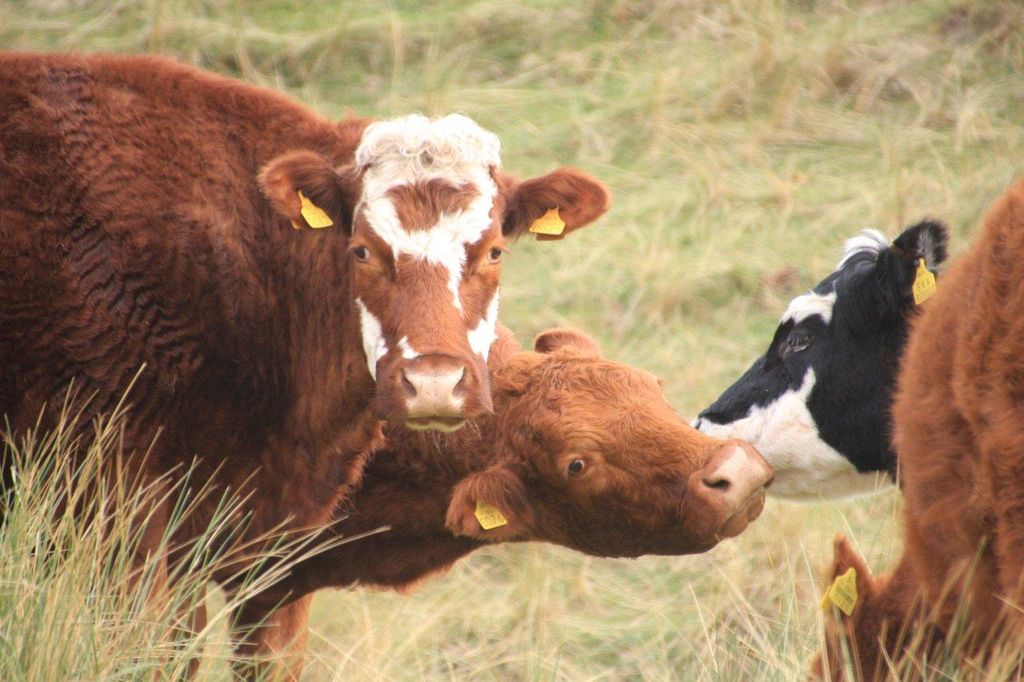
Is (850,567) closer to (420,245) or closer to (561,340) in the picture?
(561,340)

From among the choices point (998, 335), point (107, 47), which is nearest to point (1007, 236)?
point (998, 335)

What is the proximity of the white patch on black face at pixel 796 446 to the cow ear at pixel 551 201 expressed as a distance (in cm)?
120

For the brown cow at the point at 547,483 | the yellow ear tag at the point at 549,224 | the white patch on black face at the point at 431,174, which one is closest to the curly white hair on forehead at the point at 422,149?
the white patch on black face at the point at 431,174

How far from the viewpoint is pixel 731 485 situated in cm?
423

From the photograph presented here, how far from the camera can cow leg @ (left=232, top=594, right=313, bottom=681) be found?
4.82m

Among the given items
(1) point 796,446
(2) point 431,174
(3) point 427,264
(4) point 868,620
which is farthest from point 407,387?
(1) point 796,446

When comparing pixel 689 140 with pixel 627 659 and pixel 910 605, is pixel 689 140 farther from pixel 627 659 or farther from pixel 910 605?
pixel 910 605

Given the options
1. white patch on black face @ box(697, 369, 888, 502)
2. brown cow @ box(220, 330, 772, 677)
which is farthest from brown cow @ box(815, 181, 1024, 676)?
white patch on black face @ box(697, 369, 888, 502)

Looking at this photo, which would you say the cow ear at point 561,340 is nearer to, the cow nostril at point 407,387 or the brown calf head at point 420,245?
the brown calf head at point 420,245

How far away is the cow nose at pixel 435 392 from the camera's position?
378 centimetres

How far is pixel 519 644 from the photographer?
6031 millimetres

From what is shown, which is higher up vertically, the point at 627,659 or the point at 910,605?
the point at 910,605

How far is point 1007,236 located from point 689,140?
6.01 metres

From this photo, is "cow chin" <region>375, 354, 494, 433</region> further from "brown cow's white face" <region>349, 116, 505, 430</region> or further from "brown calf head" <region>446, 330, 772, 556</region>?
"brown calf head" <region>446, 330, 772, 556</region>
